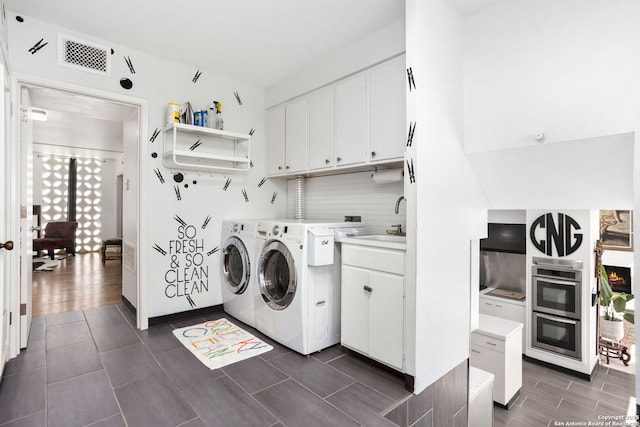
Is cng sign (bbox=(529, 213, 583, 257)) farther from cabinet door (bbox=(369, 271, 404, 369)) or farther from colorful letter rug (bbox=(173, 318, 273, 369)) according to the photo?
colorful letter rug (bbox=(173, 318, 273, 369))

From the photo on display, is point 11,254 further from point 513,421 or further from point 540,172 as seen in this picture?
point 513,421

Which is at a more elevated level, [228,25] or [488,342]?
[228,25]

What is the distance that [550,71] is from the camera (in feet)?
6.45

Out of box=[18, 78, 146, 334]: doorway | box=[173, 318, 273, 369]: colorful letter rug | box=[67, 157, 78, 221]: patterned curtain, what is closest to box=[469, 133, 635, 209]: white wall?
box=[173, 318, 273, 369]: colorful letter rug

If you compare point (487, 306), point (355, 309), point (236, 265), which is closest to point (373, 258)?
point (355, 309)

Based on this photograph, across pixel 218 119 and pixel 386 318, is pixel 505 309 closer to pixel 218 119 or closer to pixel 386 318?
pixel 386 318

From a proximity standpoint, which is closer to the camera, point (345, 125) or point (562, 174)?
point (562, 174)

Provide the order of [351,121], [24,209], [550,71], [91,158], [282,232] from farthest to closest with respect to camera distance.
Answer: [91,158] → [351,121] → [282,232] → [24,209] → [550,71]

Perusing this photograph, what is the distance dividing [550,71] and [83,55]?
3.46 metres

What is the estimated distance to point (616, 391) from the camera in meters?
3.55

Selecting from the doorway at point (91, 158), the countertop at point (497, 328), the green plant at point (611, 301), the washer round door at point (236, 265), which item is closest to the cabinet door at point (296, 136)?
the washer round door at point (236, 265)

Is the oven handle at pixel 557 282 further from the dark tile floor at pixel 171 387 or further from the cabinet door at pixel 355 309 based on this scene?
the cabinet door at pixel 355 309

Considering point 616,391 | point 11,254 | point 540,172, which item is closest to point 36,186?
point 11,254

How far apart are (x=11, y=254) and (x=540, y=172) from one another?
380 cm
